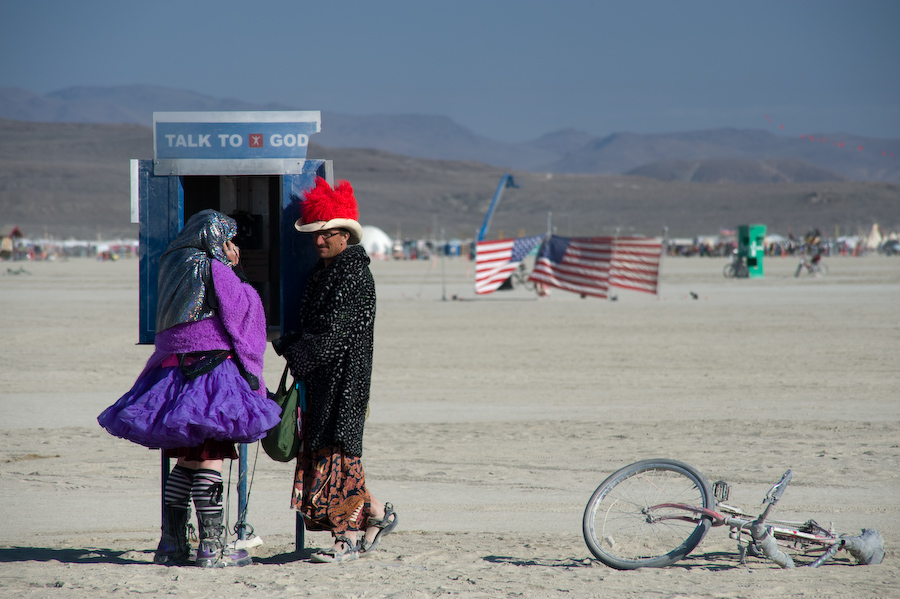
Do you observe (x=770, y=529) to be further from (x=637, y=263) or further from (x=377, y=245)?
(x=377, y=245)

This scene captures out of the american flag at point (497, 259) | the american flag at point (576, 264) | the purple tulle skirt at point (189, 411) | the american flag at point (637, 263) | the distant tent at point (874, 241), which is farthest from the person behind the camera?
the distant tent at point (874, 241)

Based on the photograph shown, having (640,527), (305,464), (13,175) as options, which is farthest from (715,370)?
(13,175)

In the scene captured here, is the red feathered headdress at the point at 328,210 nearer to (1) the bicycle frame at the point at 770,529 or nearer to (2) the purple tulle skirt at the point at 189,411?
(2) the purple tulle skirt at the point at 189,411

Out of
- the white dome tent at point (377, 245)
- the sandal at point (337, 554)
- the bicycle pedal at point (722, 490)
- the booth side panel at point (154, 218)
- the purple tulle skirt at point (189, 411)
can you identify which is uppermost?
the white dome tent at point (377, 245)

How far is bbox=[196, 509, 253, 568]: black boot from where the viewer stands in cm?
403

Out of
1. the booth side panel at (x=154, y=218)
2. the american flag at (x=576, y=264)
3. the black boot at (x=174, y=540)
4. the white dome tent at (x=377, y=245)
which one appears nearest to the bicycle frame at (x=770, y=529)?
the black boot at (x=174, y=540)

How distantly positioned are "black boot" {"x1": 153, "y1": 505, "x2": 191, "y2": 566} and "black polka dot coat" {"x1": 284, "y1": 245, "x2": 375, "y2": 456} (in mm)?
672

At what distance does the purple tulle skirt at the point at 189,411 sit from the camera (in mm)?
3723

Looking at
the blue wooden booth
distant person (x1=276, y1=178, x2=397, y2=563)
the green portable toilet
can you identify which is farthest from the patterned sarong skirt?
the green portable toilet

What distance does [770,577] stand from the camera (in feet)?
13.2

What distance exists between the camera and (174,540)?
4.11 m

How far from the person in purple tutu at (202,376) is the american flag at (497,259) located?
1826 centimetres

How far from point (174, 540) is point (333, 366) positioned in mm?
1092

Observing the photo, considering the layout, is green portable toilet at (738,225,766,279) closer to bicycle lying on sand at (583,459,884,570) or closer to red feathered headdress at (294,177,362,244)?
bicycle lying on sand at (583,459,884,570)
